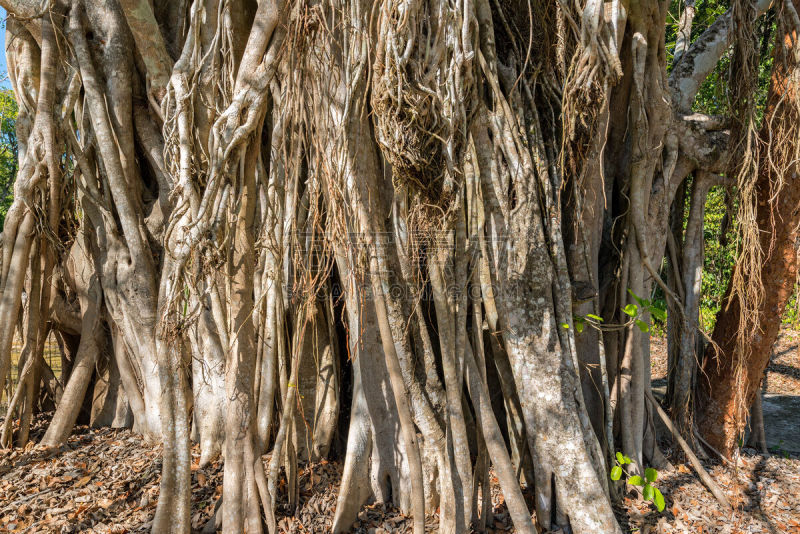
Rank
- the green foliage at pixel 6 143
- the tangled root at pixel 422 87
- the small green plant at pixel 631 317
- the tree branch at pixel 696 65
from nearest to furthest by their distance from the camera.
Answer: the tangled root at pixel 422 87 < the small green plant at pixel 631 317 < the tree branch at pixel 696 65 < the green foliage at pixel 6 143

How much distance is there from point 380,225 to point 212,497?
5.62ft

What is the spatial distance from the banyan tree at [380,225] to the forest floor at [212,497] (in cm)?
14

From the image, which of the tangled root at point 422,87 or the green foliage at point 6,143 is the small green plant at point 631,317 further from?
the green foliage at point 6,143

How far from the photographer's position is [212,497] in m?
2.63

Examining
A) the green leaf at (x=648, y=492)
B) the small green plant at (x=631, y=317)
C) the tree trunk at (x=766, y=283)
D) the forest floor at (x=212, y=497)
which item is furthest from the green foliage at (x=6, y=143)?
the tree trunk at (x=766, y=283)

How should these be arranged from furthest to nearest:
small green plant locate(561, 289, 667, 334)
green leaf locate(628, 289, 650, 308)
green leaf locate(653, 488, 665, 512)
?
green leaf locate(628, 289, 650, 308)
small green plant locate(561, 289, 667, 334)
green leaf locate(653, 488, 665, 512)

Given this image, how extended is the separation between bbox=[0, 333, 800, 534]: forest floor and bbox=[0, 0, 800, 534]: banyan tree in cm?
14

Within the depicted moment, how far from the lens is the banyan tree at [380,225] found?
7.06ft

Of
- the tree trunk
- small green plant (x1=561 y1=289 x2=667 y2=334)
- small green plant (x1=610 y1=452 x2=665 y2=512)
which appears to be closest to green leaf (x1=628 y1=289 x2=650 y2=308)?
small green plant (x1=561 y1=289 x2=667 y2=334)

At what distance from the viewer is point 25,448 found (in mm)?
3156

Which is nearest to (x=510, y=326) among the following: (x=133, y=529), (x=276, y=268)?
(x=276, y=268)

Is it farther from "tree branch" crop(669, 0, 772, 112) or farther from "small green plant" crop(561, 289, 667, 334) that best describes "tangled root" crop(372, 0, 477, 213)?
"tree branch" crop(669, 0, 772, 112)

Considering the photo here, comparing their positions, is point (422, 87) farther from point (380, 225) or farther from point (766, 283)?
point (766, 283)

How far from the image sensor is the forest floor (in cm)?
247
